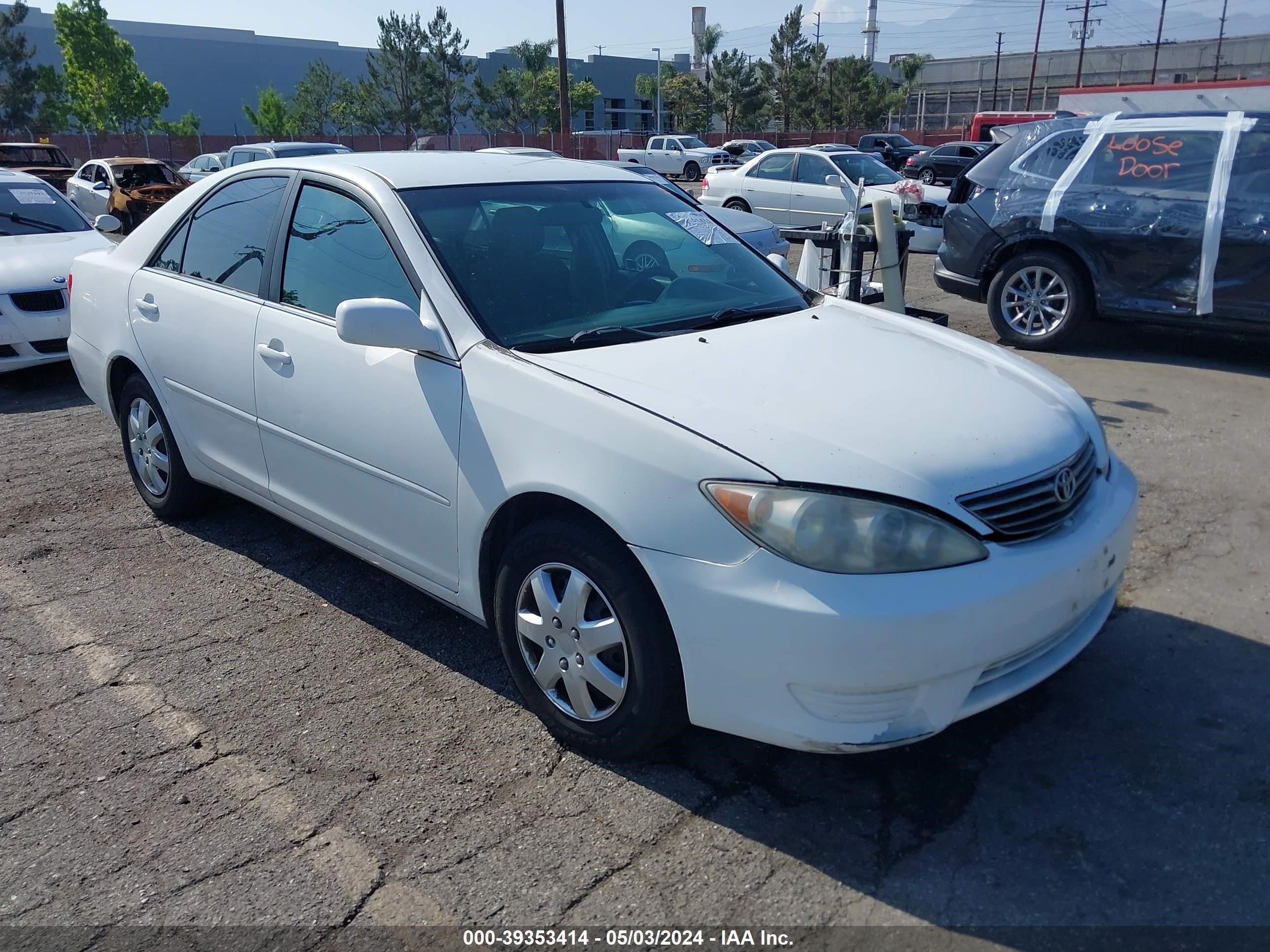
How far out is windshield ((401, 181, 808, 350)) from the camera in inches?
128

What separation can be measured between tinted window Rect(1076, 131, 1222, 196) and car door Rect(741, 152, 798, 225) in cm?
722

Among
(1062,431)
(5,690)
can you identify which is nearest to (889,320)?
(1062,431)

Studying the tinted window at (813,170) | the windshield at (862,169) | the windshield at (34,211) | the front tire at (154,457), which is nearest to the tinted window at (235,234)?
the front tire at (154,457)

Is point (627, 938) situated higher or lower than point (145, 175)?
lower

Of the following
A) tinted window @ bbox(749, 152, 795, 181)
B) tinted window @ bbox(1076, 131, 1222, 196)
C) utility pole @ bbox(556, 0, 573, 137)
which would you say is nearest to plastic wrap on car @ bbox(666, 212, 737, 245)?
tinted window @ bbox(1076, 131, 1222, 196)

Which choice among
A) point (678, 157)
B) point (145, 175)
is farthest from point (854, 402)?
point (678, 157)

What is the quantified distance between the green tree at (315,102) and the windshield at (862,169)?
46.2 metres

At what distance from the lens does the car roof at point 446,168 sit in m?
3.62

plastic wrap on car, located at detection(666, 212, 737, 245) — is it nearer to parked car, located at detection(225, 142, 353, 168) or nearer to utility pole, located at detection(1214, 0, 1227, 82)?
parked car, located at detection(225, 142, 353, 168)

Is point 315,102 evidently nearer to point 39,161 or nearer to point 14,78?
point 14,78

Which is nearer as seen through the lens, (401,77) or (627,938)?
(627,938)

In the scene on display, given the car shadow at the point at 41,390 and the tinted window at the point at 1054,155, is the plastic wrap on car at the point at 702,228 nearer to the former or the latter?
the tinted window at the point at 1054,155

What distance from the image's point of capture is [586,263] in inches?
141

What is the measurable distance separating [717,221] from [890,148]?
37.2 meters
